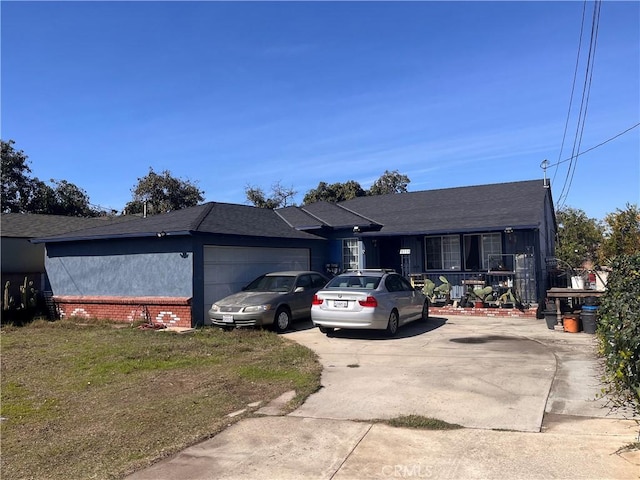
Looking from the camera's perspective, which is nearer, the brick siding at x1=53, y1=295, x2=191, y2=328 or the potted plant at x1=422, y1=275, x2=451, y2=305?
the brick siding at x1=53, y1=295, x2=191, y2=328

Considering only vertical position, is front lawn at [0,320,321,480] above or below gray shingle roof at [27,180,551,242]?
below

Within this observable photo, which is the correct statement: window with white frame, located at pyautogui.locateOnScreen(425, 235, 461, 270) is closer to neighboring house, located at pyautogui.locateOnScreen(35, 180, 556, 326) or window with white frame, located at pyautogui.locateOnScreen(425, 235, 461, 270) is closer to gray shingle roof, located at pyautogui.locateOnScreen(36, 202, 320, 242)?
neighboring house, located at pyautogui.locateOnScreen(35, 180, 556, 326)

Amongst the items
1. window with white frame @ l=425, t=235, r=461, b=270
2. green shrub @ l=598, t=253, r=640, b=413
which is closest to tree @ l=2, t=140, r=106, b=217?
window with white frame @ l=425, t=235, r=461, b=270

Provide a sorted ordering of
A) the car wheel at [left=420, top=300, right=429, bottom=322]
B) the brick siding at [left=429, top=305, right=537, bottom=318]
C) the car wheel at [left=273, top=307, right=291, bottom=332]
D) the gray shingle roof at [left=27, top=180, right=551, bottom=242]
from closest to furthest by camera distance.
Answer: the car wheel at [left=273, top=307, right=291, bottom=332] < the car wheel at [left=420, top=300, right=429, bottom=322] < the brick siding at [left=429, top=305, right=537, bottom=318] < the gray shingle roof at [left=27, top=180, right=551, bottom=242]

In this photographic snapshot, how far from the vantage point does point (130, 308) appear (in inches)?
571

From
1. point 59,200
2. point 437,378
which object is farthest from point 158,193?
point 437,378

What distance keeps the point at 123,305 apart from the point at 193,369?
292 inches

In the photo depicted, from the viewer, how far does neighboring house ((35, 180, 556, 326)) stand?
14.0 metres

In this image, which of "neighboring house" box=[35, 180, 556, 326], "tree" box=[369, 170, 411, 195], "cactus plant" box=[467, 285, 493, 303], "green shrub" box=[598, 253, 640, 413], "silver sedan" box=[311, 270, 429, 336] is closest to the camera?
"green shrub" box=[598, 253, 640, 413]

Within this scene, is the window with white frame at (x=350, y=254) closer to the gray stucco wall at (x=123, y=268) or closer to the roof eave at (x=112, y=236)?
the gray stucco wall at (x=123, y=268)

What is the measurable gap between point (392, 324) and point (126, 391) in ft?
20.0

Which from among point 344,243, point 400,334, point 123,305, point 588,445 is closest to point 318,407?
point 588,445

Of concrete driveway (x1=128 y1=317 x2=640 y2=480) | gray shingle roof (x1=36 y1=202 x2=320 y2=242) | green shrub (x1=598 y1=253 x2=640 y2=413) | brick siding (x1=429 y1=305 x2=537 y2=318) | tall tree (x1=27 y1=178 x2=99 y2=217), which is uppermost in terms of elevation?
tall tree (x1=27 y1=178 x2=99 y2=217)

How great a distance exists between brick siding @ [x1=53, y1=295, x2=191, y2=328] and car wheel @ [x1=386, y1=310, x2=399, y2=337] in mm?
5467
